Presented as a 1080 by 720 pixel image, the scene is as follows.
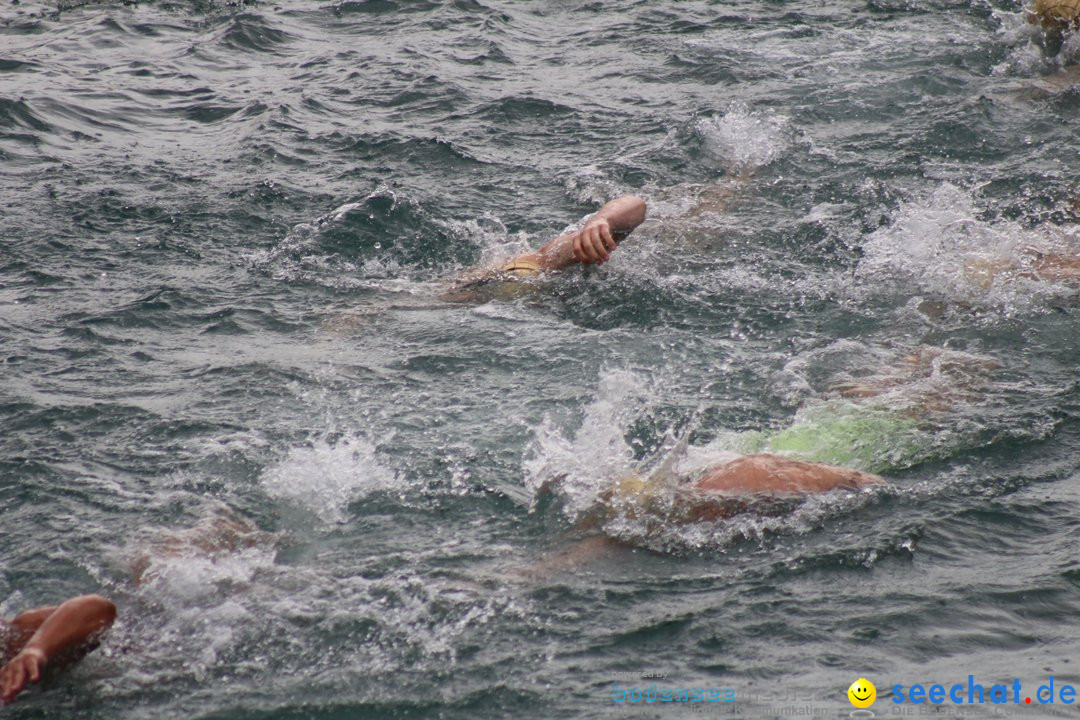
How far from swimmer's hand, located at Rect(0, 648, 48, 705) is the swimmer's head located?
10.8 m

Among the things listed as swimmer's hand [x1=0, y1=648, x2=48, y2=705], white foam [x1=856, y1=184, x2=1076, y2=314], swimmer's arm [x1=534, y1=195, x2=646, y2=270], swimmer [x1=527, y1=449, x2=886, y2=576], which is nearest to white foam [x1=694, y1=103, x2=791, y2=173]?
white foam [x1=856, y1=184, x2=1076, y2=314]

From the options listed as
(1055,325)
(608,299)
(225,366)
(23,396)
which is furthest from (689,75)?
(23,396)

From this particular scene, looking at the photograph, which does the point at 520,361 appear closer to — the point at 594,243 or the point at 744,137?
the point at 594,243

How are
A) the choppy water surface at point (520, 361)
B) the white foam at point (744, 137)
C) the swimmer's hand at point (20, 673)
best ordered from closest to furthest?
the swimmer's hand at point (20, 673)
the choppy water surface at point (520, 361)
the white foam at point (744, 137)

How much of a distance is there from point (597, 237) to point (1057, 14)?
267 inches

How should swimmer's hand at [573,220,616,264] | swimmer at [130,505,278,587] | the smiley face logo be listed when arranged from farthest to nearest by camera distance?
swimmer's hand at [573,220,616,264]
swimmer at [130,505,278,587]
the smiley face logo

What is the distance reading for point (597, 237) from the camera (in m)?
6.97

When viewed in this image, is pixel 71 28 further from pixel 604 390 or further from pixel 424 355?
pixel 604 390

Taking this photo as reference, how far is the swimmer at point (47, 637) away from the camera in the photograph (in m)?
3.72

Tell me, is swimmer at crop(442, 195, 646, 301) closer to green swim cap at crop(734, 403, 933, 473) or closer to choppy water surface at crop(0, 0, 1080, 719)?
choppy water surface at crop(0, 0, 1080, 719)

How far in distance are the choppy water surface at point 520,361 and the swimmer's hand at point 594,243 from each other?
0.38m

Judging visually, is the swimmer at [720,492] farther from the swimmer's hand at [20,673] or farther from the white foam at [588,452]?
the swimmer's hand at [20,673]

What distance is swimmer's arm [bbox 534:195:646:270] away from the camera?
23.0ft

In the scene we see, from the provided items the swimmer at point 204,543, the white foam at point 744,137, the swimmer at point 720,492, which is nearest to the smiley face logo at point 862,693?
the swimmer at point 720,492
